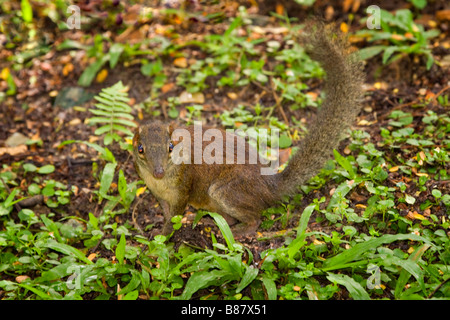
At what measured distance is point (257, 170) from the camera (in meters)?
4.83

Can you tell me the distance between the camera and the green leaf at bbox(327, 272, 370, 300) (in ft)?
11.9

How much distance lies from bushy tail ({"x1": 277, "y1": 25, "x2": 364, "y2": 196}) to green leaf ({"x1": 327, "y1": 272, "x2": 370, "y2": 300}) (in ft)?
3.87

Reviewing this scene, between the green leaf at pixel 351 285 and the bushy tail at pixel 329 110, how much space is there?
118cm

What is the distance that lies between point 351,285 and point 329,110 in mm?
1774

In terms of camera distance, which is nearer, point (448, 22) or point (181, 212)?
point (181, 212)

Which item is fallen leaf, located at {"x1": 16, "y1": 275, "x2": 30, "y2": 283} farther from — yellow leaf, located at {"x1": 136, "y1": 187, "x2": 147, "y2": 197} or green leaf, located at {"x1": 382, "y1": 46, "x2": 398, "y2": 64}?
green leaf, located at {"x1": 382, "y1": 46, "x2": 398, "y2": 64}

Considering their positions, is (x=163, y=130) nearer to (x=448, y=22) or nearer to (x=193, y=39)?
(x=193, y=39)

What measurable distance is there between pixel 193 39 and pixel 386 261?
4758 millimetres

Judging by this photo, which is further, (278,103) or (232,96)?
(232,96)

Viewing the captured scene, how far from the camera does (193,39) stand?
7371 millimetres

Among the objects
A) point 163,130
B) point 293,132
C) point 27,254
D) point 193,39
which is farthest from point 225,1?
point 27,254

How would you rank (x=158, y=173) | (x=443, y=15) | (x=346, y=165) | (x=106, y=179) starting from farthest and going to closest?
(x=443, y=15)
(x=106, y=179)
(x=346, y=165)
(x=158, y=173)

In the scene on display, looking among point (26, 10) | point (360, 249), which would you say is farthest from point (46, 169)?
point (360, 249)

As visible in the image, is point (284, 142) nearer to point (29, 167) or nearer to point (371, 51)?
point (371, 51)
